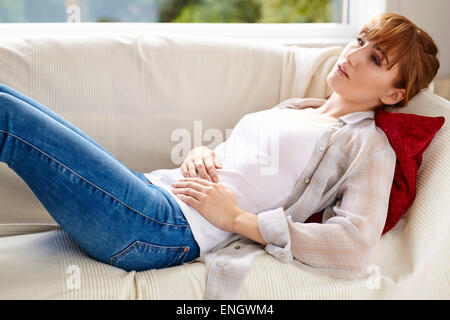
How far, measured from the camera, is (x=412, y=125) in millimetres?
1333

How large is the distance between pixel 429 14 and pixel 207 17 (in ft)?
3.32

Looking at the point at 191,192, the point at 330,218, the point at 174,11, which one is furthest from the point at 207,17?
the point at 330,218

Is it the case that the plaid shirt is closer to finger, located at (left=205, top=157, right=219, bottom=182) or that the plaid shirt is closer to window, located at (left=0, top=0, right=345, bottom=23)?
finger, located at (left=205, top=157, right=219, bottom=182)

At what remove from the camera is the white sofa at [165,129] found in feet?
3.74

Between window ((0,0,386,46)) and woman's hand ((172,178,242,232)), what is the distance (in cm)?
106

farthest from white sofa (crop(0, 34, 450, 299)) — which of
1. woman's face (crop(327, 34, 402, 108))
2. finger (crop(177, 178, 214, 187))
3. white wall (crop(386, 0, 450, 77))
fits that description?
white wall (crop(386, 0, 450, 77))

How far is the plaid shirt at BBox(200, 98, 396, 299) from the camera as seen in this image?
1165 mm

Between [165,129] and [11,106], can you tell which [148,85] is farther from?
[11,106]

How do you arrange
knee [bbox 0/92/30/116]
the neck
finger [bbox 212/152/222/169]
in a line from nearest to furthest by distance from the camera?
knee [bbox 0/92/30/116] < finger [bbox 212/152/222/169] < the neck

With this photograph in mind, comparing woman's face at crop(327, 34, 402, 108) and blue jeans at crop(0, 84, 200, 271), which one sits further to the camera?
woman's face at crop(327, 34, 402, 108)
